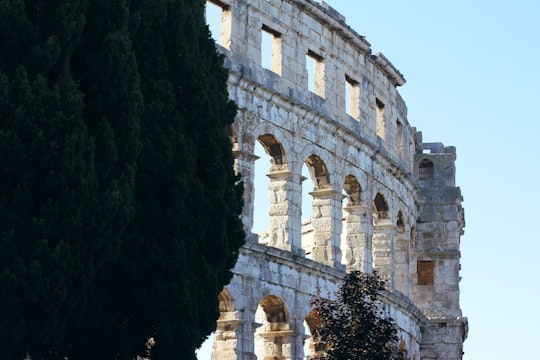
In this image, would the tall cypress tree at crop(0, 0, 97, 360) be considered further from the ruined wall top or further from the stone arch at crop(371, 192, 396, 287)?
the stone arch at crop(371, 192, 396, 287)

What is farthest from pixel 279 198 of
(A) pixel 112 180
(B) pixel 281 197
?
(A) pixel 112 180

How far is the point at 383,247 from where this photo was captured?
1240 inches

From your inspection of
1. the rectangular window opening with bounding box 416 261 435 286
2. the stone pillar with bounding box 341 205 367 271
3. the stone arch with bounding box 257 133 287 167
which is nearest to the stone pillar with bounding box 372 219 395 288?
the stone pillar with bounding box 341 205 367 271

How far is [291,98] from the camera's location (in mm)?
26984

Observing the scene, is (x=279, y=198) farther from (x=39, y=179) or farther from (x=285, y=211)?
(x=39, y=179)

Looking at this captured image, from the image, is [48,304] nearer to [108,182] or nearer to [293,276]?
[108,182]

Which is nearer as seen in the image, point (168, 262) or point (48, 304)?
point (48, 304)

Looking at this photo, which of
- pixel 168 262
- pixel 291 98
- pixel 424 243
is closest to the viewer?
pixel 168 262

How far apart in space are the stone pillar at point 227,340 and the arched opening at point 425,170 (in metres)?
12.9

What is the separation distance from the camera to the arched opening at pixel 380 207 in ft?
103

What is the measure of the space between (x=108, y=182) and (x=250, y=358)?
34.4 ft

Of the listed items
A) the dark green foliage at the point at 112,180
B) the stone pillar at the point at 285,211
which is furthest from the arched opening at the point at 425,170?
the dark green foliage at the point at 112,180

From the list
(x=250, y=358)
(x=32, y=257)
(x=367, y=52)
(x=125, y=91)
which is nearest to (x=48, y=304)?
(x=32, y=257)

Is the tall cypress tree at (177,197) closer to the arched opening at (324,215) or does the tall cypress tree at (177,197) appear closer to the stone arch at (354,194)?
the arched opening at (324,215)
